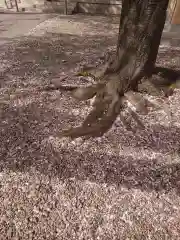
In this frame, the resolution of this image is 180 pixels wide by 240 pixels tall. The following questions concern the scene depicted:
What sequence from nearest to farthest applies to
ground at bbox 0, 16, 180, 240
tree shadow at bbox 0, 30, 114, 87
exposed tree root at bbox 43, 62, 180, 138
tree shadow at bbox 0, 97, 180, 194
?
ground at bbox 0, 16, 180, 240
tree shadow at bbox 0, 97, 180, 194
exposed tree root at bbox 43, 62, 180, 138
tree shadow at bbox 0, 30, 114, 87

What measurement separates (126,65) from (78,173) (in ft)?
7.80

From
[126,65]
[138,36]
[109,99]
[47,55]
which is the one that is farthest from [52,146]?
[47,55]

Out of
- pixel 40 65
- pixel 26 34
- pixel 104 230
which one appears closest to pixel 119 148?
pixel 104 230

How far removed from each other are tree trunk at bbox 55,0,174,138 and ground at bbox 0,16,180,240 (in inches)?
8.6

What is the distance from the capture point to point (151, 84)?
468 centimetres

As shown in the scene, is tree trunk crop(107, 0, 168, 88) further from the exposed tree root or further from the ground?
the ground

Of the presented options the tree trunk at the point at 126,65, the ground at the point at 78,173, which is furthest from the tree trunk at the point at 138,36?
the ground at the point at 78,173

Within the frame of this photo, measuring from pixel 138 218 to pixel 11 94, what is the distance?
11.1ft

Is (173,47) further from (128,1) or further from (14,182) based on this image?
(14,182)

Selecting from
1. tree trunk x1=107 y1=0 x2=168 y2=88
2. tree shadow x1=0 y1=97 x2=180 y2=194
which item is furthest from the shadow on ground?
tree trunk x1=107 y1=0 x2=168 y2=88

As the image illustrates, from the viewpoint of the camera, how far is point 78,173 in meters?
3.08

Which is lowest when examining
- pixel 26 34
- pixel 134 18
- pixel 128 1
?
pixel 26 34

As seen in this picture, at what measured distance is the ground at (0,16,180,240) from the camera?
2504mm

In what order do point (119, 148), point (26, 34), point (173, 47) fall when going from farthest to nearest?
1. point (26, 34)
2. point (173, 47)
3. point (119, 148)
